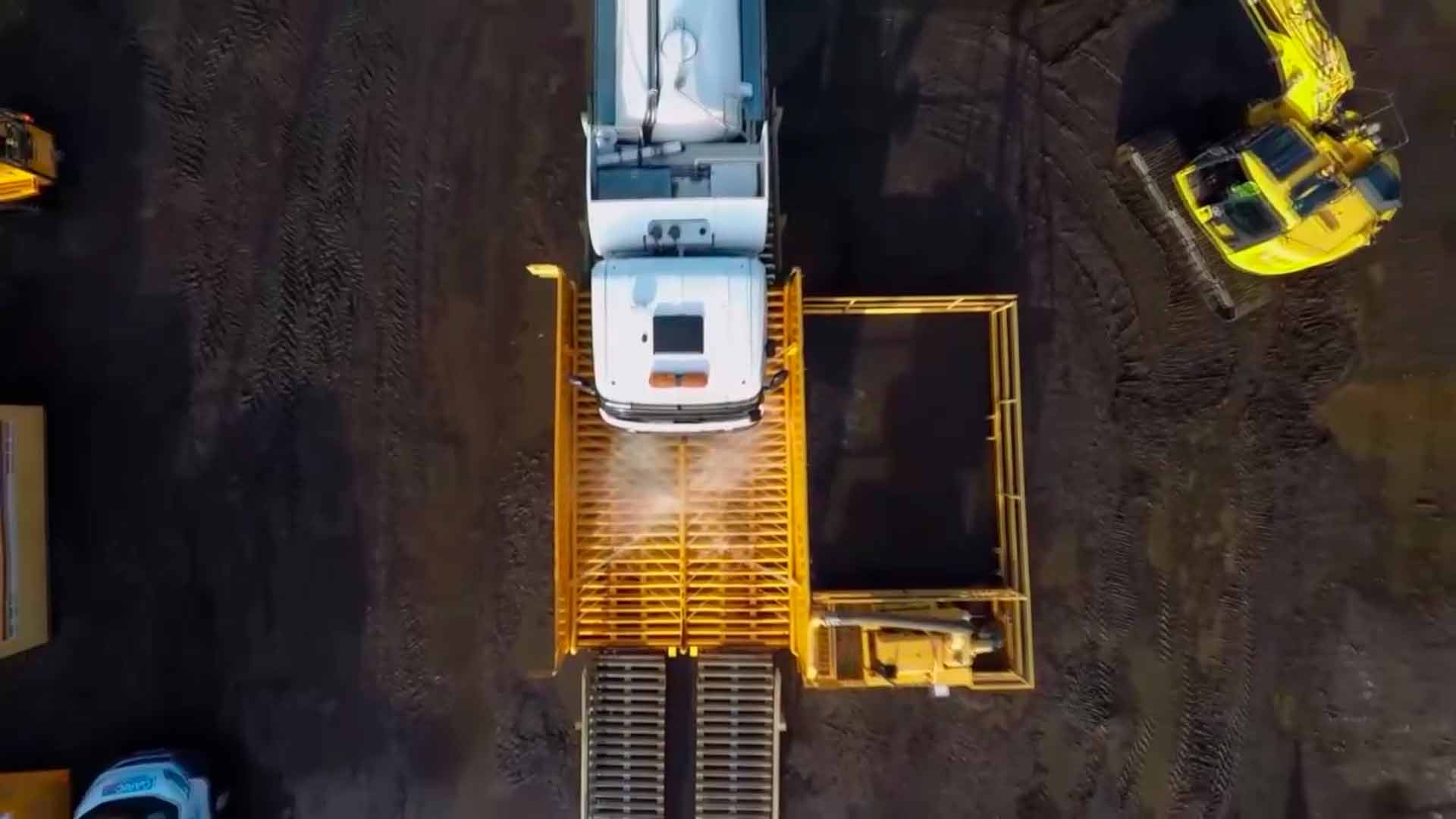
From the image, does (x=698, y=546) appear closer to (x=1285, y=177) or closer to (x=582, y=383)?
(x=582, y=383)

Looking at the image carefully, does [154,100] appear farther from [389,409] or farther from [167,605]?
[167,605]

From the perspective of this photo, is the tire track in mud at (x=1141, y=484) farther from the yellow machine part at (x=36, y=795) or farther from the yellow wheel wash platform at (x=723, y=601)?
the yellow machine part at (x=36, y=795)

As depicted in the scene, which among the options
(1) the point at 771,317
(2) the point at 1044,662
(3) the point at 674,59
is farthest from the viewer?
(2) the point at 1044,662

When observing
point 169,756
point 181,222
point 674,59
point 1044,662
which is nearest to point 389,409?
point 181,222

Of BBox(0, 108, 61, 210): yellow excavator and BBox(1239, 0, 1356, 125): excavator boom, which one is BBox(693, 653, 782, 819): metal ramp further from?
BBox(0, 108, 61, 210): yellow excavator

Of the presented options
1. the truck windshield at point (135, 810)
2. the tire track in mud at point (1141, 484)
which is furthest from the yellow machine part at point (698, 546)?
the truck windshield at point (135, 810)

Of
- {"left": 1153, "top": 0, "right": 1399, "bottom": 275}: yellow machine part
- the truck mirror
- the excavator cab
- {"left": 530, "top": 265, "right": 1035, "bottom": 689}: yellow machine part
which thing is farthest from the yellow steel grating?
{"left": 1153, "top": 0, "right": 1399, "bottom": 275}: yellow machine part

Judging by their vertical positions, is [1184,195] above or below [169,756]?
above

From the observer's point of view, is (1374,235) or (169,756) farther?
(1374,235)
